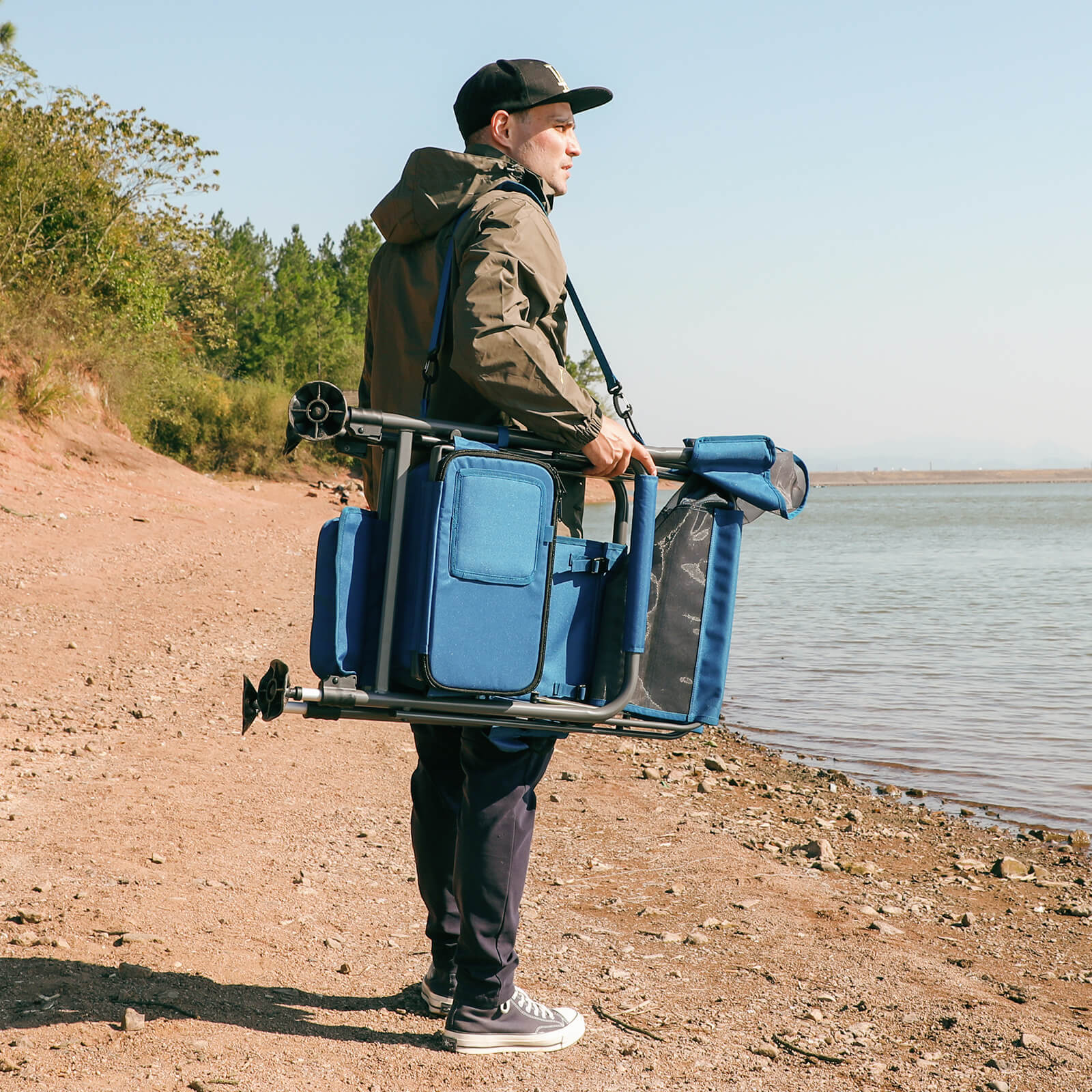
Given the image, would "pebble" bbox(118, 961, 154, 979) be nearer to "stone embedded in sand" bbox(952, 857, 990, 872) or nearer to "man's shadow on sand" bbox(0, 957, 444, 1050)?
"man's shadow on sand" bbox(0, 957, 444, 1050)

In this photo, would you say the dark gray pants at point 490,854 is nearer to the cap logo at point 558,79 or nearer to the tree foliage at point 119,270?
the cap logo at point 558,79

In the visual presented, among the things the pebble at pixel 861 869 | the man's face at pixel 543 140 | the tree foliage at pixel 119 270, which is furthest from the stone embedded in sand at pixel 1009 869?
the tree foliage at pixel 119 270

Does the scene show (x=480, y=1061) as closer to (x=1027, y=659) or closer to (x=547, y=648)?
(x=547, y=648)

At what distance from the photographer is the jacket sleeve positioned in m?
2.55

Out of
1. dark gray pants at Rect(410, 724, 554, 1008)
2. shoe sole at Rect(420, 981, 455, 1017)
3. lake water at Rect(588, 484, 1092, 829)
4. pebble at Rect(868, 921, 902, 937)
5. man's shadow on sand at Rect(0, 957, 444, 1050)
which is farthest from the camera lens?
lake water at Rect(588, 484, 1092, 829)

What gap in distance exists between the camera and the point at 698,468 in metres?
2.83

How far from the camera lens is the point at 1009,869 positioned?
573 cm

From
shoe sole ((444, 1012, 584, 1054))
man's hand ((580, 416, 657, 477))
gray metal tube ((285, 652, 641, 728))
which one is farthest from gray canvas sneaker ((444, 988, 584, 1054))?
man's hand ((580, 416, 657, 477))

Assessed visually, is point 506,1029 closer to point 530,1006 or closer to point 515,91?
point 530,1006

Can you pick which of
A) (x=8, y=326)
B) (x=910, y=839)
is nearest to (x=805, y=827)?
(x=910, y=839)

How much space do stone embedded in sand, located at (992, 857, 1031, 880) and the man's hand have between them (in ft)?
13.1

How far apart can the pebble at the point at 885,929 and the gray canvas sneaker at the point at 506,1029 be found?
1.84m

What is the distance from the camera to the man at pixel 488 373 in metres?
2.58

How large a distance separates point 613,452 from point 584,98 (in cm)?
94
